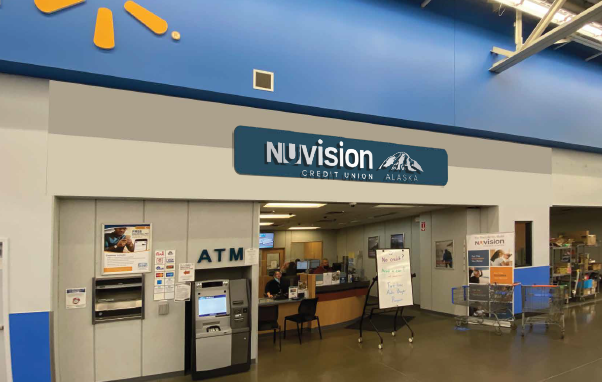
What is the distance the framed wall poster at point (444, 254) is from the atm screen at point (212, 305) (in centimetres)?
516

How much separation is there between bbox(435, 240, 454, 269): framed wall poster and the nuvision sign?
1.90m

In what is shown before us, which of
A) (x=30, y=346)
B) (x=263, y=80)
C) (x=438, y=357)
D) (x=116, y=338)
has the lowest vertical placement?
(x=438, y=357)

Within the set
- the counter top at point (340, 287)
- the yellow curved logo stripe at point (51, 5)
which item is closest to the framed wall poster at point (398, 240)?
the counter top at point (340, 287)

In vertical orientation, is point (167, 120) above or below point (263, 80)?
below

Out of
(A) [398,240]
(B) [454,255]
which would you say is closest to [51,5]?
(B) [454,255]

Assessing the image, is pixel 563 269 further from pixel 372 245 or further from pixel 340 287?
pixel 340 287

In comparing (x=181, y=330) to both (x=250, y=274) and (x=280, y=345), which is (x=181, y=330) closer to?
(x=250, y=274)

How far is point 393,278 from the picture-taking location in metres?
6.38

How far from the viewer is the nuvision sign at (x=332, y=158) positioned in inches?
206

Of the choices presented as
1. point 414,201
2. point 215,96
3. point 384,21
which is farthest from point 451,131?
point 215,96

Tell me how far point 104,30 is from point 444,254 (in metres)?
7.39

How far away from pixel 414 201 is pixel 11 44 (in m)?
5.92

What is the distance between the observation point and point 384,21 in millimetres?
6281

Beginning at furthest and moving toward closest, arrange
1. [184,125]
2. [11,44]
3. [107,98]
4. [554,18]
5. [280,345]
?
[554,18], [280,345], [184,125], [107,98], [11,44]
